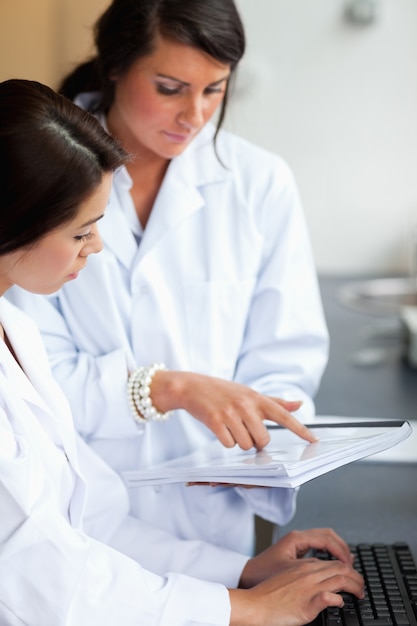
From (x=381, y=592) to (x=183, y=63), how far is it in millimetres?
892

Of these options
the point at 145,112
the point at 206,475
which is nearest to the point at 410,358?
the point at 145,112

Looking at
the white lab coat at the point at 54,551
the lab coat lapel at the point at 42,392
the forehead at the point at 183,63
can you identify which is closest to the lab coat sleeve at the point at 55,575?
the white lab coat at the point at 54,551

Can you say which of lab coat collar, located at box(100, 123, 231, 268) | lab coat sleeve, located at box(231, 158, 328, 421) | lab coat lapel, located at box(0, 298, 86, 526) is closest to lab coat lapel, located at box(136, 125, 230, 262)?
lab coat collar, located at box(100, 123, 231, 268)

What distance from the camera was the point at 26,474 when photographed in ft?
3.50

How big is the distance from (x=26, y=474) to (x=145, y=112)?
0.74 m

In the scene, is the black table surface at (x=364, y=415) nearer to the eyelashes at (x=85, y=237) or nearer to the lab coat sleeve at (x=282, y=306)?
the lab coat sleeve at (x=282, y=306)

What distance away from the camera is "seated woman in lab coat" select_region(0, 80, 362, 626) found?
41.8 inches

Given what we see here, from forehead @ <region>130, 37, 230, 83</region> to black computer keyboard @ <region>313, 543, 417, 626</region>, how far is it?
0.80 meters

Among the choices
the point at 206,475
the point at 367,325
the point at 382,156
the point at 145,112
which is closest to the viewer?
the point at 206,475

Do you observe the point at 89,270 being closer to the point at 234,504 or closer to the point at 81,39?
the point at 234,504

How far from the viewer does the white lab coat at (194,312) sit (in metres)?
1.56

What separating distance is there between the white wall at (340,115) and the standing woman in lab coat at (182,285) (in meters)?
2.15

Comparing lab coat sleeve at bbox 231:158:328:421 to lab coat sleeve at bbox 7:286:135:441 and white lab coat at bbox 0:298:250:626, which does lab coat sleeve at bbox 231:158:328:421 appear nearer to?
lab coat sleeve at bbox 7:286:135:441

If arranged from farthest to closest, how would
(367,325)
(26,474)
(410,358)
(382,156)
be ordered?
(382,156) → (367,325) → (410,358) → (26,474)
